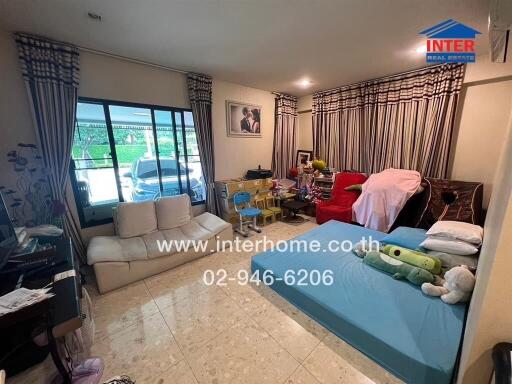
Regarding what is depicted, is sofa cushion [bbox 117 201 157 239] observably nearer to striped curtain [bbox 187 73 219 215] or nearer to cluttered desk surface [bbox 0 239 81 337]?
cluttered desk surface [bbox 0 239 81 337]

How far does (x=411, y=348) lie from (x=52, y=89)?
3.92m

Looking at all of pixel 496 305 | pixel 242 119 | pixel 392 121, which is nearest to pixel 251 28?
pixel 242 119

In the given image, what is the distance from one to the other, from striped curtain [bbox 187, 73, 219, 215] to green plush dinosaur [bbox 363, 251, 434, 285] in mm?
2629

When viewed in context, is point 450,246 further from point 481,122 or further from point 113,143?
point 113,143

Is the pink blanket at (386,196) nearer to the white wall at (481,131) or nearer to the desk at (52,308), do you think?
the white wall at (481,131)

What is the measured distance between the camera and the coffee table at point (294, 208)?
397cm

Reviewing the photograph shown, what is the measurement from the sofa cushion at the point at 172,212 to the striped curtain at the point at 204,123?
59 cm

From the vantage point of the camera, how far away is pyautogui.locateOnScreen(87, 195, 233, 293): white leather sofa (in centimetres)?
219

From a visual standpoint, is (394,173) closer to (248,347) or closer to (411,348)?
(411,348)

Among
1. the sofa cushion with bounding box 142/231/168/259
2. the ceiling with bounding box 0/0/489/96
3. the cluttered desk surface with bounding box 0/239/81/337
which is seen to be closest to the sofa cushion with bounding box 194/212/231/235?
the sofa cushion with bounding box 142/231/168/259

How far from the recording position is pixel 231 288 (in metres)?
2.19

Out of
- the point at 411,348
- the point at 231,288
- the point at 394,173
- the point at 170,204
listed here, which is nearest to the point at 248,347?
the point at 231,288

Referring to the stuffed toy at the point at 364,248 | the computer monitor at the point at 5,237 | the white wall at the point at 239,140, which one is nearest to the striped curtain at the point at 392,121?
the white wall at the point at 239,140

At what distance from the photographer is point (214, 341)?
1589mm
